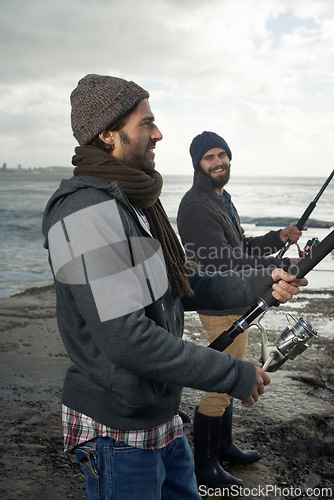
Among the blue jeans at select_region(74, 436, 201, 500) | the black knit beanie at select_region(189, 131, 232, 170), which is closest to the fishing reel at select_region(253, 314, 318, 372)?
the blue jeans at select_region(74, 436, 201, 500)

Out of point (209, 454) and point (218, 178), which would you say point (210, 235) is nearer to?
point (218, 178)

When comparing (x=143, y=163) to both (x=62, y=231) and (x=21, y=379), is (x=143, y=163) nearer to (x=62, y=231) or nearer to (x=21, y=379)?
(x=62, y=231)

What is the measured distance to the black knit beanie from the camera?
4.10 metres

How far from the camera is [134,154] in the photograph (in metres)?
1.96

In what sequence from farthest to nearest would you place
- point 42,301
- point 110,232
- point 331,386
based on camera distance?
point 42,301 → point 331,386 → point 110,232

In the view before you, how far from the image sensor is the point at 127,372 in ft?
5.48

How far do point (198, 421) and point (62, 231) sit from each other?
229cm

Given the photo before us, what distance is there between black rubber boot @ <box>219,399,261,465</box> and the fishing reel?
162 cm

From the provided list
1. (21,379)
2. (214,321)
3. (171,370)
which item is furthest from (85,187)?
(21,379)

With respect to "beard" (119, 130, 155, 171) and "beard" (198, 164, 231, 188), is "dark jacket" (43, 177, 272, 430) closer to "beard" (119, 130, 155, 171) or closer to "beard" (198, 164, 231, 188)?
"beard" (119, 130, 155, 171)

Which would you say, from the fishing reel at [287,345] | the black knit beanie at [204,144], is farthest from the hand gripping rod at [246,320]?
the black knit beanie at [204,144]

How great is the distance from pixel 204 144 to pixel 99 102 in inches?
89.1

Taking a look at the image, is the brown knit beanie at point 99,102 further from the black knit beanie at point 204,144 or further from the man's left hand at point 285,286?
the black knit beanie at point 204,144

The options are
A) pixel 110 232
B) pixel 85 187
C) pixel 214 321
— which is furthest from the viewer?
pixel 214 321
